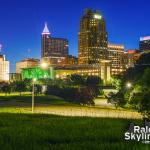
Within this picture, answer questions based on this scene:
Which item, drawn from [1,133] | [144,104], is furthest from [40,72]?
[1,133]

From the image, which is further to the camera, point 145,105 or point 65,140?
point 145,105

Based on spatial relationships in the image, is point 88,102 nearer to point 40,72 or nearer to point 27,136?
point 40,72

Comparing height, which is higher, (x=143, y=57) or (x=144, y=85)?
(x=143, y=57)

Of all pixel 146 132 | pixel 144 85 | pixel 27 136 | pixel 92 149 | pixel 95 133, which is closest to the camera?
pixel 92 149

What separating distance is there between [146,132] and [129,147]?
4.72 ft

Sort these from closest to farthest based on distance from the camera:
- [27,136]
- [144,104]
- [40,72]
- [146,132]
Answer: [146,132] < [27,136] < [144,104] < [40,72]

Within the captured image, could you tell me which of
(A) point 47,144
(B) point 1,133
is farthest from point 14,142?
(B) point 1,133

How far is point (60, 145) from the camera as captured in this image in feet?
53.8

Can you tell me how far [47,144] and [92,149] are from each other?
212 cm

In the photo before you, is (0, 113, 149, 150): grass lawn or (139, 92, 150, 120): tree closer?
(0, 113, 149, 150): grass lawn

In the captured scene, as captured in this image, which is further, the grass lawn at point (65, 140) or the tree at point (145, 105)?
the tree at point (145, 105)

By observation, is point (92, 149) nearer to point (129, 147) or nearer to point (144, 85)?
point (129, 147)

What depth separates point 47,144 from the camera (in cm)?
1683

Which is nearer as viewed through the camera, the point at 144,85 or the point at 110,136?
the point at 110,136
